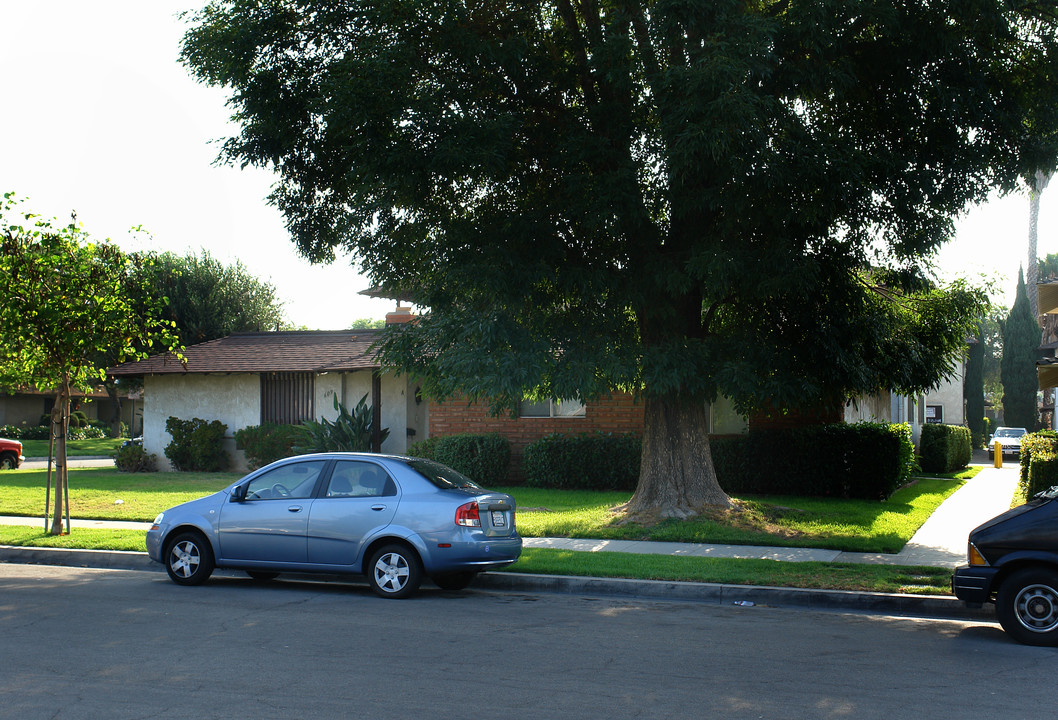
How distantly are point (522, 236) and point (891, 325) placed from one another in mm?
6389

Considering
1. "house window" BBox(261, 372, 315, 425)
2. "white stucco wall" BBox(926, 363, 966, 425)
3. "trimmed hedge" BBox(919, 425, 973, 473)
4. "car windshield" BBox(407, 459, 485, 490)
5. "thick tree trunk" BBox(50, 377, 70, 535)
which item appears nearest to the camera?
"car windshield" BBox(407, 459, 485, 490)

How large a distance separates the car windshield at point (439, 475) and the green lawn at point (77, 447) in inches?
1238

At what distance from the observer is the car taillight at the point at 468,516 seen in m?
9.52

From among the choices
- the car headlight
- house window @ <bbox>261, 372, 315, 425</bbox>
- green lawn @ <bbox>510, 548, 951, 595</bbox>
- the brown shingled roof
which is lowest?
green lawn @ <bbox>510, 548, 951, 595</bbox>

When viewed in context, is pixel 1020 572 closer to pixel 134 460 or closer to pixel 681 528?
pixel 681 528

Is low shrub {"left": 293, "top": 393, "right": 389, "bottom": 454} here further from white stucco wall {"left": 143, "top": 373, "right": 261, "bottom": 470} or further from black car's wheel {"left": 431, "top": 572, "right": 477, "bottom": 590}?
black car's wheel {"left": 431, "top": 572, "right": 477, "bottom": 590}

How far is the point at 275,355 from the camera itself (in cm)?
2669

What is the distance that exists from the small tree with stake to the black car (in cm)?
1139

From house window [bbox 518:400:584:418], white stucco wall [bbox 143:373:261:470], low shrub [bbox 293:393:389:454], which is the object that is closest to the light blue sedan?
low shrub [bbox 293:393:389:454]

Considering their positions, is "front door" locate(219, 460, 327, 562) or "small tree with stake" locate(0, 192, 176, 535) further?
"small tree with stake" locate(0, 192, 176, 535)

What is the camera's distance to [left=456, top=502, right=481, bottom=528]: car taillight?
952cm

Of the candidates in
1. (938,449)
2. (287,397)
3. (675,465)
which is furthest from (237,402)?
(938,449)

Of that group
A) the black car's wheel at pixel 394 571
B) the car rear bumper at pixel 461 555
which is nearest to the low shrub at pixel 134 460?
the black car's wheel at pixel 394 571

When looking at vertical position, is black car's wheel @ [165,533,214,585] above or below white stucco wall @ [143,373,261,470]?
below
